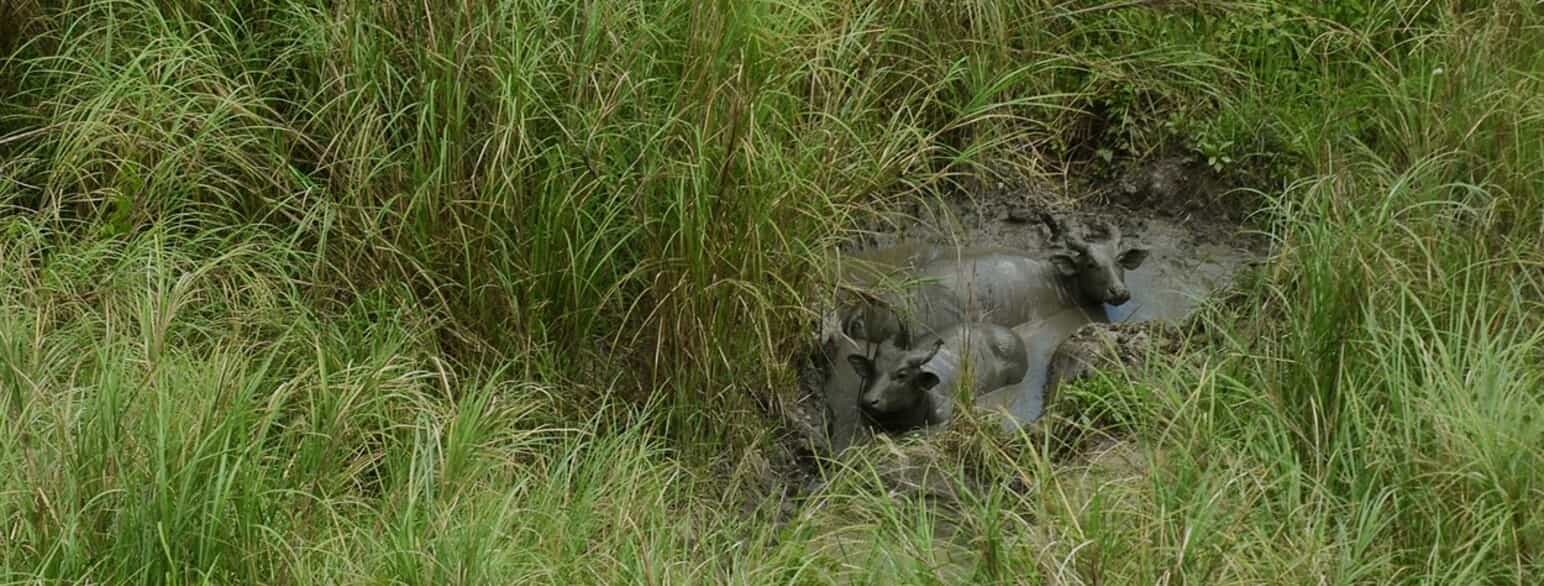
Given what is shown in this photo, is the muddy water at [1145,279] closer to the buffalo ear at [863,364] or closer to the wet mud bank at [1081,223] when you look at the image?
the wet mud bank at [1081,223]

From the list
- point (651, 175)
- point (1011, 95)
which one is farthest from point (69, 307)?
point (1011, 95)

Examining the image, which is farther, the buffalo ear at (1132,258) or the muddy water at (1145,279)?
the buffalo ear at (1132,258)

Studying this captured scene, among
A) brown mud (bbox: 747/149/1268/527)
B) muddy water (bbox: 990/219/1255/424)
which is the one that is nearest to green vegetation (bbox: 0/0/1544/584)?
brown mud (bbox: 747/149/1268/527)

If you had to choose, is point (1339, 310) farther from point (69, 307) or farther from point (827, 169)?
point (69, 307)

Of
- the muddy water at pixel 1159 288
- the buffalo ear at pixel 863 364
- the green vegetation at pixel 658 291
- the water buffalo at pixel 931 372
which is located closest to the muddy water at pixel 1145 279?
the muddy water at pixel 1159 288

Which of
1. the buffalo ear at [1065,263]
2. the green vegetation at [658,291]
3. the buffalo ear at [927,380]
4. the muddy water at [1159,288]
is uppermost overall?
the green vegetation at [658,291]

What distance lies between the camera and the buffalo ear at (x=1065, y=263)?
20.7 feet

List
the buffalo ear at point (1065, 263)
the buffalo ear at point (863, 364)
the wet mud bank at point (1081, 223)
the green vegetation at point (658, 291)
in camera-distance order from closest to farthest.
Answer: the green vegetation at point (658, 291)
the buffalo ear at point (863, 364)
the wet mud bank at point (1081, 223)
the buffalo ear at point (1065, 263)

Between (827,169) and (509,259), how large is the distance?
0.89 metres

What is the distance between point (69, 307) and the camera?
5246 millimetres

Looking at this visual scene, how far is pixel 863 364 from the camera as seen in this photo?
586 cm

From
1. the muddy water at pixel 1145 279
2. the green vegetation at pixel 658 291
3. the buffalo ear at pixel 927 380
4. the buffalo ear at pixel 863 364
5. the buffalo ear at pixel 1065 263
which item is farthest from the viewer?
the buffalo ear at pixel 1065 263

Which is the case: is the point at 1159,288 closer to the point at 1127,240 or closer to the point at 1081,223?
the point at 1127,240

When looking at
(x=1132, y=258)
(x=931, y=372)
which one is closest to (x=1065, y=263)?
(x=1132, y=258)
